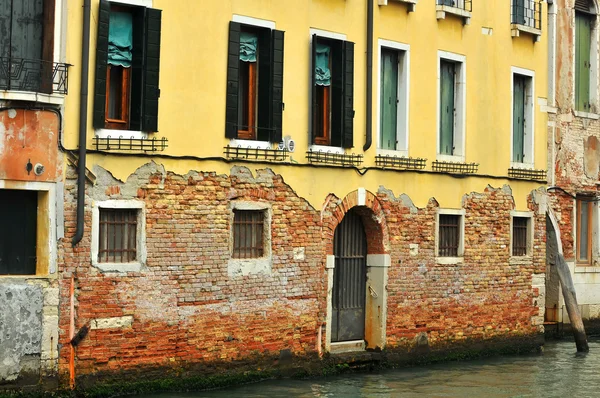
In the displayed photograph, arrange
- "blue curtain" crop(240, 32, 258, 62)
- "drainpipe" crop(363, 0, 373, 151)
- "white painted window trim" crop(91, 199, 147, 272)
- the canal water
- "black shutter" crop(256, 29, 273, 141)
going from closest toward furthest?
"white painted window trim" crop(91, 199, 147, 272), the canal water, "blue curtain" crop(240, 32, 258, 62), "black shutter" crop(256, 29, 273, 141), "drainpipe" crop(363, 0, 373, 151)

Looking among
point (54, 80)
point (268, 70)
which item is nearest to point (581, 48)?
point (268, 70)

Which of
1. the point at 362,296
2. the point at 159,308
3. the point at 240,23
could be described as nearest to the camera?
the point at 159,308

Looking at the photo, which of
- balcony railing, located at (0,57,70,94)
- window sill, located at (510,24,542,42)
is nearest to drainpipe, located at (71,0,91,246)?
balcony railing, located at (0,57,70,94)

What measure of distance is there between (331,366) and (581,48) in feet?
31.1

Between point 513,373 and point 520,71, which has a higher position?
point 520,71

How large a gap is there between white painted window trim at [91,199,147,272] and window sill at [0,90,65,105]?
3.94 ft

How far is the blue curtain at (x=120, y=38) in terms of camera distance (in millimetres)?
13391

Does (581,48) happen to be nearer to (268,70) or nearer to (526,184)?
(526,184)

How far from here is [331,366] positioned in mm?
15891

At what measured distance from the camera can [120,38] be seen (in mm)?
13477

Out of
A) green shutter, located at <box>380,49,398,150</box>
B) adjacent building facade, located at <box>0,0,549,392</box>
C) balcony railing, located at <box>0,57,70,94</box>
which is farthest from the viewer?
green shutter, located at <box>380,49,398,150</box>

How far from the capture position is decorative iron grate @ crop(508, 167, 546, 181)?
19294 millimetres

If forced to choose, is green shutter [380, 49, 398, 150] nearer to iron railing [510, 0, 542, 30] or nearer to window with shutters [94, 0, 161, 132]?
iron railing [510, 0, 542, 30]

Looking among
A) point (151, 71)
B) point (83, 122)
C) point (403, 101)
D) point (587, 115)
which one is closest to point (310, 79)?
point (403, 101)
